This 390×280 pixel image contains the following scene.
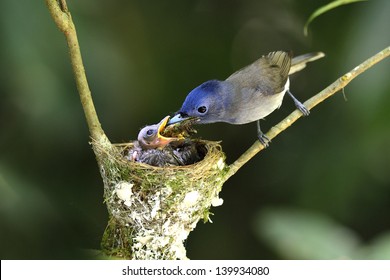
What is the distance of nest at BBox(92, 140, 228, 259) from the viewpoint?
3.32 metres

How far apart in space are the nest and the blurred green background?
0.44 meters

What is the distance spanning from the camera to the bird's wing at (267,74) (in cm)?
447

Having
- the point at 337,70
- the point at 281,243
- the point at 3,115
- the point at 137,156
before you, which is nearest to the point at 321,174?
the point at 337,70

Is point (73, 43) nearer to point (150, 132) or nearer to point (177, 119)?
point (177, 119)

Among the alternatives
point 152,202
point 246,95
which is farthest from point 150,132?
point 152,202

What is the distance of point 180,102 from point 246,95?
1313mm

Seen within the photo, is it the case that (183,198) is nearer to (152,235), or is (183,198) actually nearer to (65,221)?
(152,235)

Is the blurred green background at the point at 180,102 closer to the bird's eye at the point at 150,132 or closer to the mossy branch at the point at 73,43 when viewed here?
the bird's eye at the point at 150,132

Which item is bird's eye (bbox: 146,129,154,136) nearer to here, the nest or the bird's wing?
the nest

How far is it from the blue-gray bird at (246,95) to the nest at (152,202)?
1.21ft

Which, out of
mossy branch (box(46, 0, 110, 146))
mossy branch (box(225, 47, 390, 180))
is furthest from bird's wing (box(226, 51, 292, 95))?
mossy branch (box(46, 0, 110, 146))

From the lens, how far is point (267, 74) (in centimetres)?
463

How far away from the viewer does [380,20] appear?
154 inches
